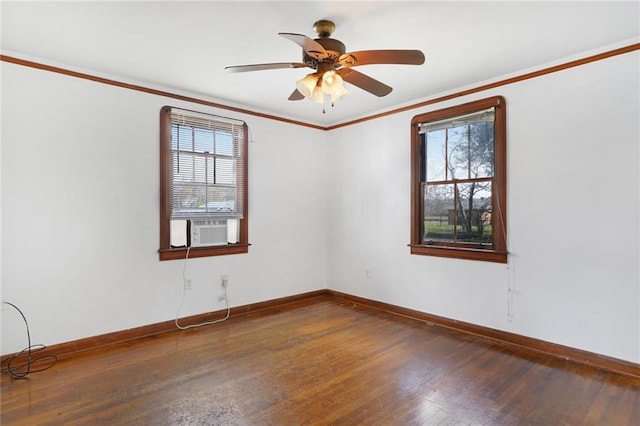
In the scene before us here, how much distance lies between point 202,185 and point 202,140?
1.68ft

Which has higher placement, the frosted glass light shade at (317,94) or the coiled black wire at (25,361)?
the frosted glass light shade at (317,94)

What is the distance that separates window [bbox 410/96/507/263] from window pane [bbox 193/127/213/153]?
2.37 m

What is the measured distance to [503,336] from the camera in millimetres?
3359

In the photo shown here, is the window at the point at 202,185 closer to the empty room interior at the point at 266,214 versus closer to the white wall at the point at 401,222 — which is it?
the empty room interior at the point at 266,214

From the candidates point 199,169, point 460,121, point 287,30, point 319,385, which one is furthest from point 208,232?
point 460,121

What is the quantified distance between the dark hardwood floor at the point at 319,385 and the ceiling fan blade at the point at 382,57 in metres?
2.20

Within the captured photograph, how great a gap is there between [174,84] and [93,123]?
0.86 metres

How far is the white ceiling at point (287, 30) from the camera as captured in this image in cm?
226

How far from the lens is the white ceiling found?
7.40 feet

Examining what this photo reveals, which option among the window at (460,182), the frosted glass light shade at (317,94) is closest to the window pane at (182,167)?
the frosted glass light shade at (317,94)

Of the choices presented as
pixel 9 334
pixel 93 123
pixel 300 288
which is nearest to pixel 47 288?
pixel 9 334

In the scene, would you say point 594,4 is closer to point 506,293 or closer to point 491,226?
point 491,226

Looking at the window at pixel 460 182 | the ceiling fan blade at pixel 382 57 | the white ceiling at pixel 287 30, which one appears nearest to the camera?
the ceiling fan blade at pixel 382 57

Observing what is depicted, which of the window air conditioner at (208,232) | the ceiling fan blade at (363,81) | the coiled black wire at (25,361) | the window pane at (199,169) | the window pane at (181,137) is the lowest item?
the coiled black wire at (25,361)
